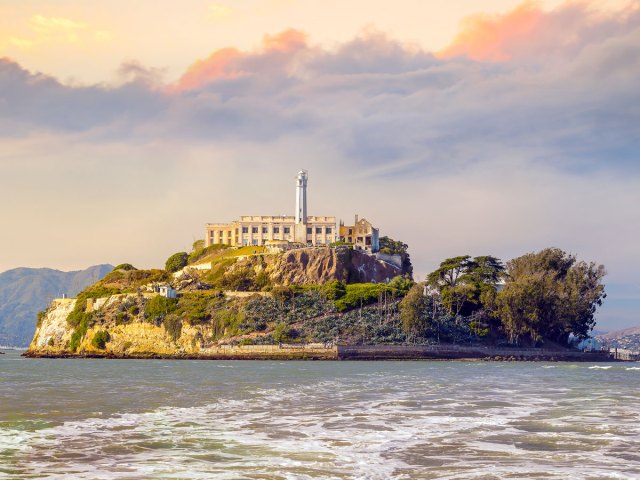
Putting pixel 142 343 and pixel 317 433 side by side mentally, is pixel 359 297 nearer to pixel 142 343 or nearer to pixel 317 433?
pixel 142 343

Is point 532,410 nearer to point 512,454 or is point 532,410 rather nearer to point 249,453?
point 512,454

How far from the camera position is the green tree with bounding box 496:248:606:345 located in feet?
450

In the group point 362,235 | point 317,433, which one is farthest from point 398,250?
point 317,433

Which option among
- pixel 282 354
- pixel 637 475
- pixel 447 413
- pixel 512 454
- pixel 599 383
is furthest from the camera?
pixel 282 354

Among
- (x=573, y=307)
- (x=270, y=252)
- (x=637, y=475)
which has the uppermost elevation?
(x=270, y=252)

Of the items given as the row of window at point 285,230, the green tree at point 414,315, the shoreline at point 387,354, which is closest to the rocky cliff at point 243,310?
the shoreline at point 387,354

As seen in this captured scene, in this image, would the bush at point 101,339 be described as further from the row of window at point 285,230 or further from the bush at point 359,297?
the row of window at point 285,230

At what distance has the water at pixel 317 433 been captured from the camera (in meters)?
23.9

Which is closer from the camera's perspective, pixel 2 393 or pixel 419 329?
pixel 2 393

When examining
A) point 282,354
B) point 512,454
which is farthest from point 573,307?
point 512,454

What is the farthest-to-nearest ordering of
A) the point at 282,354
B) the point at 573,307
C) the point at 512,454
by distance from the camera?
the point at 573,307 → the point at 282,354 → the point at 512,454

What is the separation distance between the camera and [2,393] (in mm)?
49906

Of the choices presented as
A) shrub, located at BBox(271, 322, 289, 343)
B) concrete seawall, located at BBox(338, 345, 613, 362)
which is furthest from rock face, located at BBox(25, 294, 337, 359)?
shrub, located at BBox(271, 322, 289, 343)

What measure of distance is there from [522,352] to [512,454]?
110 metres
